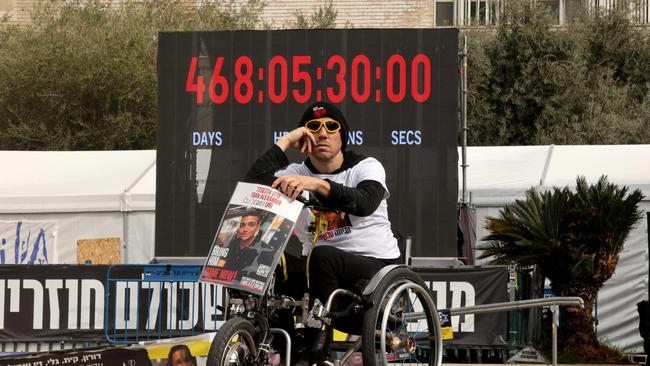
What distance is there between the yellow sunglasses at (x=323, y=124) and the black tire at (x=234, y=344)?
118 centimetres

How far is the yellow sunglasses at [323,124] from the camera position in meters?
5.89

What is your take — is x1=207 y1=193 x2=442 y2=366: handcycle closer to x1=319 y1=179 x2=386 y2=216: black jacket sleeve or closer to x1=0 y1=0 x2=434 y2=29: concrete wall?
x1=319 y1=179 x2=386 y2=216: black jacket sleeve

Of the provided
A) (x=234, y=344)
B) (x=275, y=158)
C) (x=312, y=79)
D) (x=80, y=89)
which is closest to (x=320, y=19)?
(x=80, y=89)

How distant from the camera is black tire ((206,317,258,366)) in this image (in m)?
4.97

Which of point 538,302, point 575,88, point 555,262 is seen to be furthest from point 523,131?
point 538,302

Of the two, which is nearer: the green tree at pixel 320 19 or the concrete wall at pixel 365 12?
the green tree at pixel 320 19

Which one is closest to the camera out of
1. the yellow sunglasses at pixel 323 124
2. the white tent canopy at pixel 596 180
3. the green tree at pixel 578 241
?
the yellow sunglasses at pixel 323 124

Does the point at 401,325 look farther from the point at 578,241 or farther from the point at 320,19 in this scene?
the point at 320,19

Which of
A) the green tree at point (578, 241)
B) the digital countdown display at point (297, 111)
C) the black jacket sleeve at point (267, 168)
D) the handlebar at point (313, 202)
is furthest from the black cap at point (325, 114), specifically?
the green tree at point (578, 241)

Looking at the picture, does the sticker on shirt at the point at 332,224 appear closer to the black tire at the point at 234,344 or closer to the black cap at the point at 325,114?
the black cap at the point at 325,114

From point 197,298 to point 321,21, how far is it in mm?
19633

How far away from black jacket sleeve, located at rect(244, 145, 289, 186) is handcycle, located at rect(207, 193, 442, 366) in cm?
29

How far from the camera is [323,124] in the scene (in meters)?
5.88

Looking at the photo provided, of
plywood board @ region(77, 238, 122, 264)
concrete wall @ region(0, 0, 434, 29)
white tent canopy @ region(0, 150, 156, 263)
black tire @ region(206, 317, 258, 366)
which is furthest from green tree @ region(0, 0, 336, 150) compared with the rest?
black tire @ region(206, 317, 258, 366)
